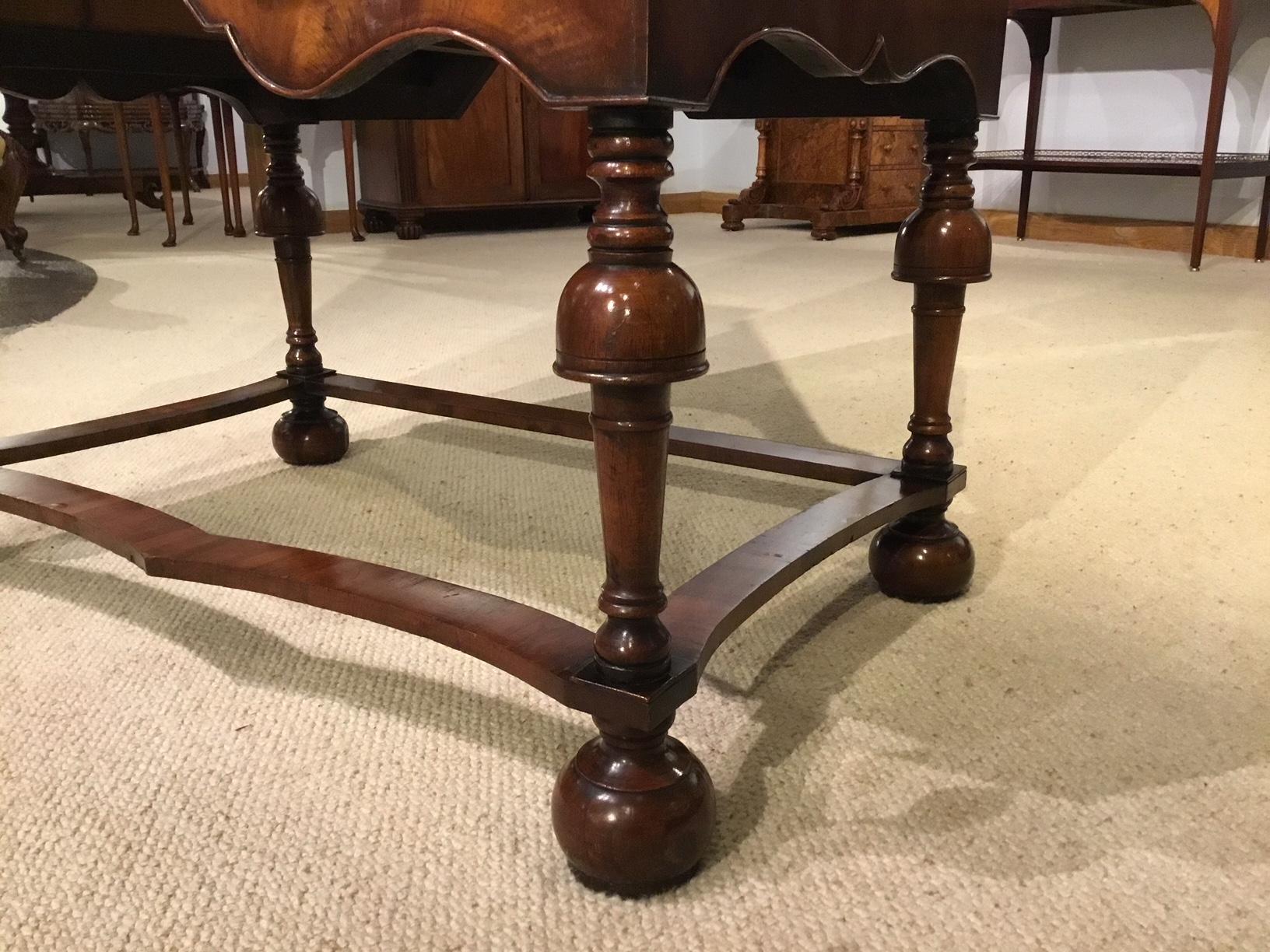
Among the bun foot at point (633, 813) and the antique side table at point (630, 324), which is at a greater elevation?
the antique side table at point (630, 324)

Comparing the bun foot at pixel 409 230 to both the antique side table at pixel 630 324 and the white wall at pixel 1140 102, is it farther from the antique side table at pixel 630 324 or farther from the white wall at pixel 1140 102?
the antique side table at pixel 630 324

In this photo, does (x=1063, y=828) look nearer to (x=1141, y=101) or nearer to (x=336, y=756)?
(x=336, y=756)

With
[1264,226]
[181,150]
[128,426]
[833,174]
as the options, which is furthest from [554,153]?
[128,426]

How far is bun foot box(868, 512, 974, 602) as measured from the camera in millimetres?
820

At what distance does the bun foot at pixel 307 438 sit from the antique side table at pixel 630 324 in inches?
8.2

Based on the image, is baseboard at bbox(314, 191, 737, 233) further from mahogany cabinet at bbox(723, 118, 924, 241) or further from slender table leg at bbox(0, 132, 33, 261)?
slender table leg at bbox(0, 132, 33, 261)

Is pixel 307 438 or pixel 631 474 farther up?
pixel 631 474

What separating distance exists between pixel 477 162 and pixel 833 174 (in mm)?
1175

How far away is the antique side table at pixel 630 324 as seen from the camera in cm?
46

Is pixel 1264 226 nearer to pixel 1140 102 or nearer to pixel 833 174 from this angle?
pixel 1140 102

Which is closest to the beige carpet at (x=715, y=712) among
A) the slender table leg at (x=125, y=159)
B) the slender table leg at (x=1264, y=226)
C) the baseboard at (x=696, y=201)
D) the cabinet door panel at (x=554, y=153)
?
the slender table leg at (x=1264, y=226)

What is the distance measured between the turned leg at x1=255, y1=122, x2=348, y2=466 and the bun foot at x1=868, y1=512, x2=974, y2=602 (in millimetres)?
662

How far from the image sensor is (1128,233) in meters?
3.08

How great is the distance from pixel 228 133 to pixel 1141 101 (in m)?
2.86
